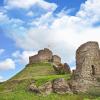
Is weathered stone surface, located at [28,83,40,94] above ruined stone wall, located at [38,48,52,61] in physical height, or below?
below

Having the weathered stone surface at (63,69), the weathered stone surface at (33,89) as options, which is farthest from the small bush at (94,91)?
the weathered stone surface at (63,69)

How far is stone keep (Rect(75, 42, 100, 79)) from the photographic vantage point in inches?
2313

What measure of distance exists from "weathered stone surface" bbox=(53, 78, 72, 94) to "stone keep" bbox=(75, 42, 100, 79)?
2.87 meters

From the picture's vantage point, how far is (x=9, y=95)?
175 feet

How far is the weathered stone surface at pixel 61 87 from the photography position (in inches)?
2214

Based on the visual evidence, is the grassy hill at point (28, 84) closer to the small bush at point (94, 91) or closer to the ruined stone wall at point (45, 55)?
the small bush at point (94, 91)

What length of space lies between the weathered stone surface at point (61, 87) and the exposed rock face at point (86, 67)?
44.9 inches

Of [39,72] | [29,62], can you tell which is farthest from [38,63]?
[39,72]

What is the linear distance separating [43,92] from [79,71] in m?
6.75

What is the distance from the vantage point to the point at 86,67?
2320 inches

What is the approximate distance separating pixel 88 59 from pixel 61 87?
663 cm

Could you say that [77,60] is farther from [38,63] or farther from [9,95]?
[38,63]

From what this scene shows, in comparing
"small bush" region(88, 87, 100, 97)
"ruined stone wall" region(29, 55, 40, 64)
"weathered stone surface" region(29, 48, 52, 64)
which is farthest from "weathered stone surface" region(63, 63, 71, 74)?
"small bush" region(88, 87, 100, 97)

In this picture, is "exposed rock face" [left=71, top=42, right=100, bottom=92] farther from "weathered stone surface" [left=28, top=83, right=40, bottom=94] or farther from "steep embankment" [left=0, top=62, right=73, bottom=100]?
"weathered stone surface" [left=28, top=83, right=40, bottom=94]
